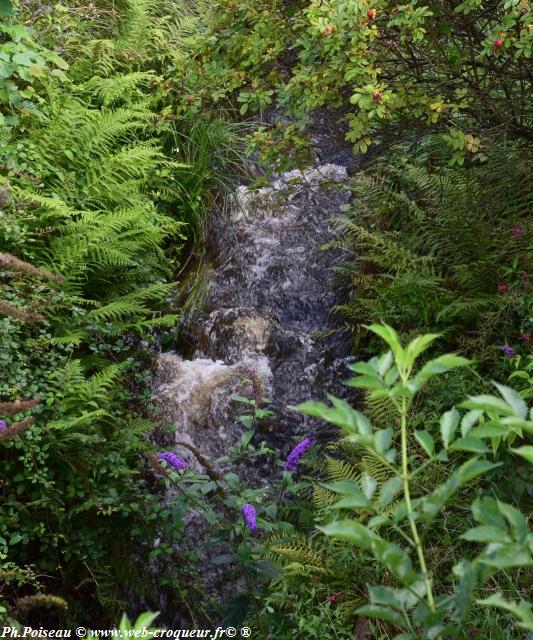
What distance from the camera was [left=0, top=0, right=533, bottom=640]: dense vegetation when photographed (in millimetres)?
2766

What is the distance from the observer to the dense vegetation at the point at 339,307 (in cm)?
277

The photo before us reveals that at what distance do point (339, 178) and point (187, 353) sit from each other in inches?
79.1

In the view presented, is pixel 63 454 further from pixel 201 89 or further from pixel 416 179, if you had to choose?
pixel 416 179

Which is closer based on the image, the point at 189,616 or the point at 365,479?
the point at 365,479

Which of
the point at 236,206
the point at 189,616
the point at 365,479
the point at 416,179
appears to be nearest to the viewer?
the point at 365,479

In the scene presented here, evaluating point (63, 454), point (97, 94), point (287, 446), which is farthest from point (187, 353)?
point (97, 94)

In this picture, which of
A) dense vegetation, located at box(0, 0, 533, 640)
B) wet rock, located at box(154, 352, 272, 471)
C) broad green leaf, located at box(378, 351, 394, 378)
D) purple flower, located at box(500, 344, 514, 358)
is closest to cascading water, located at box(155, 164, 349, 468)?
wet rock, located at box(154, 352, 272, 471)

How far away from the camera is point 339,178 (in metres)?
5.60

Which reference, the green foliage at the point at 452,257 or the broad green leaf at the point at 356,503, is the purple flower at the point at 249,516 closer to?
the green foliage at the point at 452,257

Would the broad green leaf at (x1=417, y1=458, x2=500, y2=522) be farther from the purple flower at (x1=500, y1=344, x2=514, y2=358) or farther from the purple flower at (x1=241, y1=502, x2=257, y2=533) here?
the purple flower at (x1=500, y1=344, x2=514, y2=358)

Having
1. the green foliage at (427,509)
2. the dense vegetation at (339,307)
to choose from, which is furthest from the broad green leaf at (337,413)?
the dense vegetation at (339,307)

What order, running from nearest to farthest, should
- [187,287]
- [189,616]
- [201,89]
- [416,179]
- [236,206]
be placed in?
[189,616] → [201,89] → [416,179] → [187,287] → [236,206]

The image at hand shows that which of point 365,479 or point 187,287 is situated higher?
point 365,479

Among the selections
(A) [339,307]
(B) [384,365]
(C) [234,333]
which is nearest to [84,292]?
(C) [234,333]
